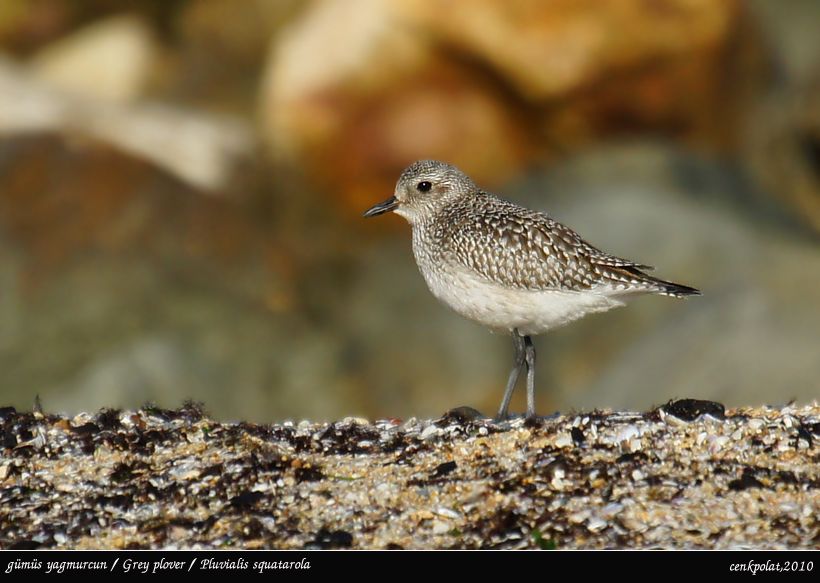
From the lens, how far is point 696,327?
16812 mm

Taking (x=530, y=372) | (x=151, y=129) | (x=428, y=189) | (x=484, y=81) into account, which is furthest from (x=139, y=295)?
(x=530, y=372)

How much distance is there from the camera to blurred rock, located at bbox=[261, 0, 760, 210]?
68.3 feet

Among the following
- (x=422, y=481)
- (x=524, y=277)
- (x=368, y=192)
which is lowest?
(x=422, y=481)

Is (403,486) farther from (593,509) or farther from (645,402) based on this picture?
(645,402)

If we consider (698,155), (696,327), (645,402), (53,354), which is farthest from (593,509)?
(698,155)

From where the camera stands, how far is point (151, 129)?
22875 mm

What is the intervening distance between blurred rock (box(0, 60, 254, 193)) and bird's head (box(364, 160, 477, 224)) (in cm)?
1212

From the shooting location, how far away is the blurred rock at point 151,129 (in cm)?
2230

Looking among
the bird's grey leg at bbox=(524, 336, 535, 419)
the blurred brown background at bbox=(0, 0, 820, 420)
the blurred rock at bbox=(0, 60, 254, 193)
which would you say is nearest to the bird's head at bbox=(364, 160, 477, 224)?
the bird's grey leg at bbox=(524, 336, 535, 419)

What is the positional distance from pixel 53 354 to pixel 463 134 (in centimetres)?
753

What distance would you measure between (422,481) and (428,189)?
3.26 meters

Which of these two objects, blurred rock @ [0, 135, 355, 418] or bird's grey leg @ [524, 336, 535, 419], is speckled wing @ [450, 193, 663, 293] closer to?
bird's grey leg @ [524, 336, 535, 419]

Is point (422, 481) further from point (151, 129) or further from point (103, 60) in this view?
point (103, 60)

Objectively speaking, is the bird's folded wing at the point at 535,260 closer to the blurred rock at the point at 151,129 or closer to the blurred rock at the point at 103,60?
the blurred rock at the point at 151,129
